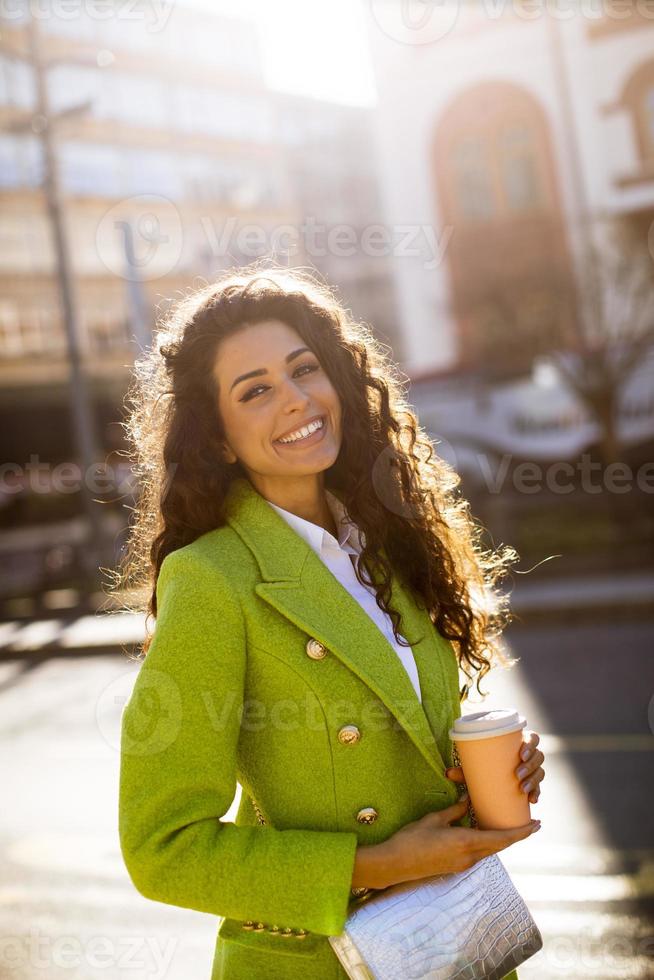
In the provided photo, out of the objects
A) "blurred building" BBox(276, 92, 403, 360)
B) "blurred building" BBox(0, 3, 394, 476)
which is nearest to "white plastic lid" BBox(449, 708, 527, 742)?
"blurred building" BBox(0, 3, 394, 476)

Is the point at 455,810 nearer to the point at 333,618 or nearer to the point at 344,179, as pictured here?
the point at 333,618

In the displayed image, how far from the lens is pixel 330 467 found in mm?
2451

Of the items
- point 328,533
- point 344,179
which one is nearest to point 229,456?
point 328,533

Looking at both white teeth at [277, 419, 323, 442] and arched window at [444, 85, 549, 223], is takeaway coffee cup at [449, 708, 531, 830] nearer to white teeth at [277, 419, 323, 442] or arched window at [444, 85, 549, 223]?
white teeth at [277, 419, 323, 442]

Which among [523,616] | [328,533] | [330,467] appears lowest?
[523,616]

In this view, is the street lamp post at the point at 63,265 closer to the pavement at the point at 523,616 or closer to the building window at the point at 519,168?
the pavement at the point at 523,616

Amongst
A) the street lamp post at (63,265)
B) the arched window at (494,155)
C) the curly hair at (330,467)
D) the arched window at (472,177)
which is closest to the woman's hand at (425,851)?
the curly hair at (330,467)

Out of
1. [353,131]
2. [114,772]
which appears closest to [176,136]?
[353,131]

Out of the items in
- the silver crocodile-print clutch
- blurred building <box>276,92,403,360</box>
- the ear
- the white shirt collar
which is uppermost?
blurred building <box>276,92,403,360</box>

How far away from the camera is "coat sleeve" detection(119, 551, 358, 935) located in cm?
172

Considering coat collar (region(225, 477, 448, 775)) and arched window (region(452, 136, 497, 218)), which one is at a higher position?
arched window (region(452, 136, 497, 218))

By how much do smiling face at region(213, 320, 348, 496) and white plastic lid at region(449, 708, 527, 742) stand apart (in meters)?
0.57

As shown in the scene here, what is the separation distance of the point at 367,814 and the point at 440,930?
8.6 inches

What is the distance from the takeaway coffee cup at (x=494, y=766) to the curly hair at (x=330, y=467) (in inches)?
11.6
